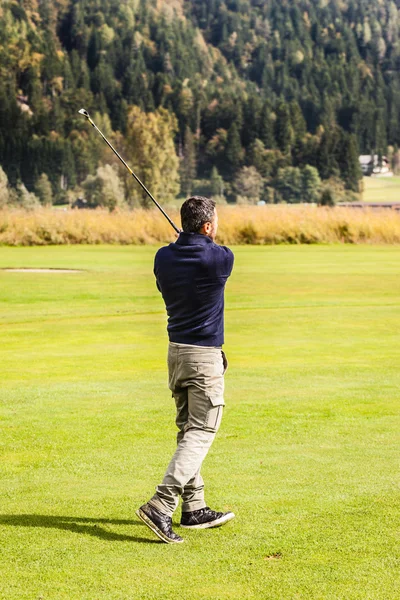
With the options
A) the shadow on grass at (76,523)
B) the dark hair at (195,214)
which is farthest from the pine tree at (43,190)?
the dark hair at (195,214)

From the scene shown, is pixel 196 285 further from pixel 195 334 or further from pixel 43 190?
pixel 43 190

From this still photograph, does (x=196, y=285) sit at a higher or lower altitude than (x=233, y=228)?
higher

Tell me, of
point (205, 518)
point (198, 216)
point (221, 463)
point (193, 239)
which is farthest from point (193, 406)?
point (221, 463)

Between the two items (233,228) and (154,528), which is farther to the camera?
(233,228)

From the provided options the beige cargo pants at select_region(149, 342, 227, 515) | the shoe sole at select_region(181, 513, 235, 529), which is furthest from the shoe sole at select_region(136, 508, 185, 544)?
the shoe sole at select_region(181, 513, 235, 529)

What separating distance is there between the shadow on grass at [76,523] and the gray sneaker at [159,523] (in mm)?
89

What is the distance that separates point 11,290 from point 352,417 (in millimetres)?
17842

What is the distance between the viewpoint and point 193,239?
6.07 metres

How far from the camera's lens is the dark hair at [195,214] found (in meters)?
6.07

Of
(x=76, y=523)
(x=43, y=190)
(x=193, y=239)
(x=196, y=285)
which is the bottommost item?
(x=76, y=523)

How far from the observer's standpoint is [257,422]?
31.2 ft

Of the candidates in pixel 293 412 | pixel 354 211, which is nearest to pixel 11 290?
pixel 293 412

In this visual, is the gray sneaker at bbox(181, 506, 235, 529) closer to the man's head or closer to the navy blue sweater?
the navy blue sweater

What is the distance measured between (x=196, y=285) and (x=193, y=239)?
27 centimetres
